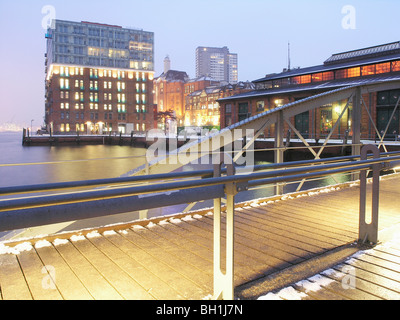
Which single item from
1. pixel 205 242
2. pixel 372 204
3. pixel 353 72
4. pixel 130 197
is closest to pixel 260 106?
pixel 353 72

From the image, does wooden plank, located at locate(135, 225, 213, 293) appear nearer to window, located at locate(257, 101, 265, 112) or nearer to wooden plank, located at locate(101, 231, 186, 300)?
wooden plank, located at locate(101, 231, 186, 300)

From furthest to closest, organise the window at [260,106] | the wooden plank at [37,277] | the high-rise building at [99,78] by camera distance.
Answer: the high-rise building at [99,78]
the window at [260,106]
the wooden plank at [37,277]

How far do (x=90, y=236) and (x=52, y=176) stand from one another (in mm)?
34070

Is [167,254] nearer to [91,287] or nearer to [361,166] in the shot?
[91,287]

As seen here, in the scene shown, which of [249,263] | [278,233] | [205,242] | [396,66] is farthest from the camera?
[396,66]

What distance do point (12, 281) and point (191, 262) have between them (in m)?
1.75

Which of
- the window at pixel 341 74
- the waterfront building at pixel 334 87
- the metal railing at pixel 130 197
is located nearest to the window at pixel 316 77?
the waterfront building at pixel 334 87

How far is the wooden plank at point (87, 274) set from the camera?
2.97 meters

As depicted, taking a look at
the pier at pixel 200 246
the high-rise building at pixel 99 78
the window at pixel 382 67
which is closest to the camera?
the pier at pixel 200 246

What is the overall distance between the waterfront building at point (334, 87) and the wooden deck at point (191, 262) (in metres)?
31.8

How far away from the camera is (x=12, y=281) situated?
323 centimetres

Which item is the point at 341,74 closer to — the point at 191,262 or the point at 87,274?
the point at 191,262

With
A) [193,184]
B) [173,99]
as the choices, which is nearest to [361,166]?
[193,184]

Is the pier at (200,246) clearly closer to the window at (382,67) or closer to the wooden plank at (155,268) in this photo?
the wooden plank at (155,268)
